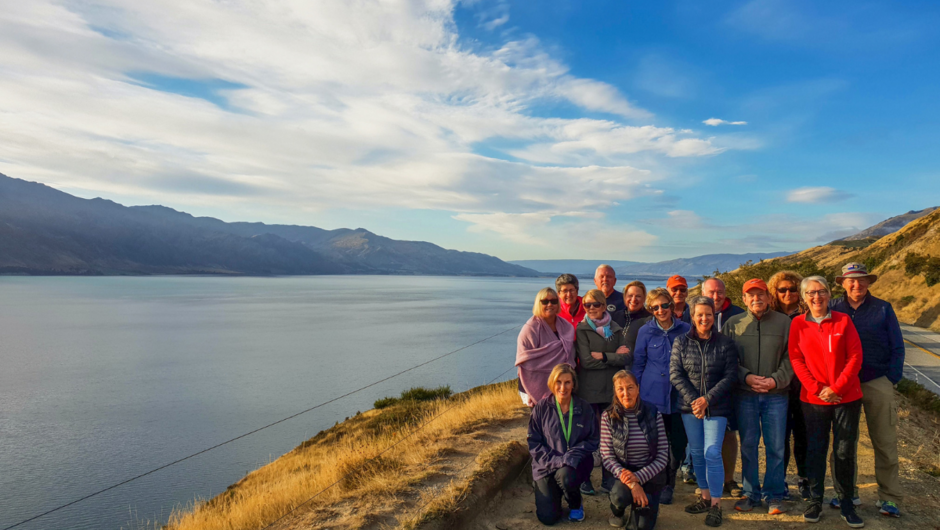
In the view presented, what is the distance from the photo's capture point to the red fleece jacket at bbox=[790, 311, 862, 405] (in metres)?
4.09

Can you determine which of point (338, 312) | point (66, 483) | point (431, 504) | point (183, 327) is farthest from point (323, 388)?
point (338, 312)

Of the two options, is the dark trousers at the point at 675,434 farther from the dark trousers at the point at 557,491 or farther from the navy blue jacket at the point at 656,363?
the dark trousers at the point at 557,491

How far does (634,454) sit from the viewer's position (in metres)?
4.19

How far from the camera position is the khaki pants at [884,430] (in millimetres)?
4281

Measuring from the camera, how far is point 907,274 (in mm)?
28562

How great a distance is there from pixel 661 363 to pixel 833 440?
1.39 m

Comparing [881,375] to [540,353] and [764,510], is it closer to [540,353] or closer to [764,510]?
[764,510]

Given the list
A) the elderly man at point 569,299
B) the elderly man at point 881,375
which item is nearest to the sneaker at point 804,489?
the elderly man at point 881,375

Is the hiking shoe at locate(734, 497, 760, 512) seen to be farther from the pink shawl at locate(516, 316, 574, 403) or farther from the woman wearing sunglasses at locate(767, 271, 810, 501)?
the pink shawl at locate(516, 316, 574, 403)

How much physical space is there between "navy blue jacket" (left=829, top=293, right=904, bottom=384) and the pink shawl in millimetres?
2317

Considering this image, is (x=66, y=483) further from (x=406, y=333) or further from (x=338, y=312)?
(x=338, y=312)

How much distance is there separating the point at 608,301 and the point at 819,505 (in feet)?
7.99

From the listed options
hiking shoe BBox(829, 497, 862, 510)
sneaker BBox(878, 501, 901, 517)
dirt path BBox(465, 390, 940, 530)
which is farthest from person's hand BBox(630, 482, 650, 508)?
sneaker BBox(878, 501, 901, 517)

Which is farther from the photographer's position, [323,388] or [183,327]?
[183,327]
